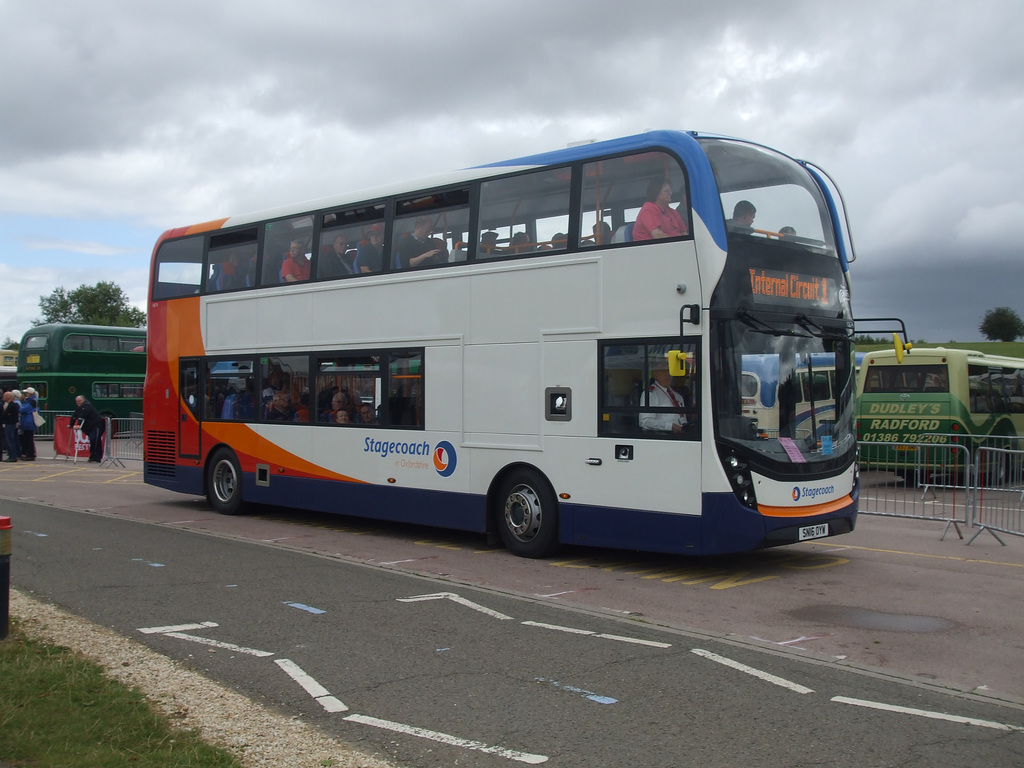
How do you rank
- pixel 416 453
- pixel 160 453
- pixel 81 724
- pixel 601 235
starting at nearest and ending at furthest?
pixel 81 724, pixel 601 235, pixel 416 453, pixel 160 453

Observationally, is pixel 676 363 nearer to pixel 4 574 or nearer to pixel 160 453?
pixel 4 574

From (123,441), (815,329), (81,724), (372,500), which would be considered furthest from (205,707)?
(123,441)

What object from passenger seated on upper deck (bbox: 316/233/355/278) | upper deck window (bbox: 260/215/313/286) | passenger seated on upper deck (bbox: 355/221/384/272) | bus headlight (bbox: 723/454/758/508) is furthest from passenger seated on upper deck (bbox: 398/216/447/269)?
bus headlight (bbox: 723/454/758/508)

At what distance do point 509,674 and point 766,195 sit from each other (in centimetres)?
578

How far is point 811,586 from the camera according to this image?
917 centimetres

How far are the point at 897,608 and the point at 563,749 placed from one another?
461cm

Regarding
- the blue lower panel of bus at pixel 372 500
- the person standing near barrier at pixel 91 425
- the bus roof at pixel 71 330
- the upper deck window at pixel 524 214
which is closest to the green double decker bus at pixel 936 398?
the blue lower panel of bus at pixel 372 500

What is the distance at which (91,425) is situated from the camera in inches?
1019

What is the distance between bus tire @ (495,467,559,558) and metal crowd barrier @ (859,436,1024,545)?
463 centimetres

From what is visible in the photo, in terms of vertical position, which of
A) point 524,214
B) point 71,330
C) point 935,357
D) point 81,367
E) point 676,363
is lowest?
point 676,363

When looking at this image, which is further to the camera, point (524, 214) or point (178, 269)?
point (178, 269)

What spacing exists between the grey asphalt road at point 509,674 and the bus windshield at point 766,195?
3.54 metres

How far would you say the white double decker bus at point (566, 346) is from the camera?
30.3 ft

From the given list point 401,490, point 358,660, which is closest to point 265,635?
point 358,660
